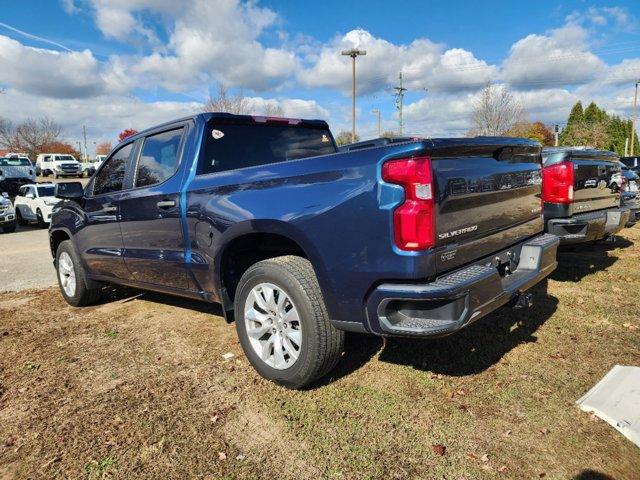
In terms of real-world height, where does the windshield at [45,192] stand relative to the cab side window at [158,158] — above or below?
below

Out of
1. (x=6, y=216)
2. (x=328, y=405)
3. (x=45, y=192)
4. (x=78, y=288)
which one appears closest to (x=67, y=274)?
(x=78, y=288)

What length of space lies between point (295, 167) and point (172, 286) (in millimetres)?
1857

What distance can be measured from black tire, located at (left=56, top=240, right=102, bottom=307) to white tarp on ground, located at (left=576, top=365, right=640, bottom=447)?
5.01 m

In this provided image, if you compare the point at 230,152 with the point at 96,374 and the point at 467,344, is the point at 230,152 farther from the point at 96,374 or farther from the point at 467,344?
the point at 467,344

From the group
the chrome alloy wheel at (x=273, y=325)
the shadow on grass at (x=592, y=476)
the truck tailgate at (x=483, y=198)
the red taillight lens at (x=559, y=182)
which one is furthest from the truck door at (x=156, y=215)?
the red taillight lens at (x=559, y=182)

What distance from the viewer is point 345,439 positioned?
264 cm

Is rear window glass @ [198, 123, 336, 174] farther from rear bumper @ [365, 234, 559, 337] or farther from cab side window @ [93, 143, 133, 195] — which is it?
rear bumper @ [365, 234, 559, 337]

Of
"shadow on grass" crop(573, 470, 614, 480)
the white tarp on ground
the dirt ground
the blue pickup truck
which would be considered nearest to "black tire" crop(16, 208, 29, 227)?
the dirt ground

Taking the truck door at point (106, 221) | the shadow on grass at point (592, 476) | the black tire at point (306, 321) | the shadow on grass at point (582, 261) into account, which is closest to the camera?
the shadow on grass at point (592, 476)

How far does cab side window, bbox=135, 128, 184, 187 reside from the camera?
402 centimetres

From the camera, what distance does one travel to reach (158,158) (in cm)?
423

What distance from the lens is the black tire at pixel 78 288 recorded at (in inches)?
211

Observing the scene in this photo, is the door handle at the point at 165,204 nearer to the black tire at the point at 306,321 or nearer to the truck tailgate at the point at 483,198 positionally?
the black tire at the point at 306,321

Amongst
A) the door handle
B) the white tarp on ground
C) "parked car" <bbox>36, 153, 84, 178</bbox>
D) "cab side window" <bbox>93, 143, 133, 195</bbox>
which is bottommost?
the white tarp on ground
